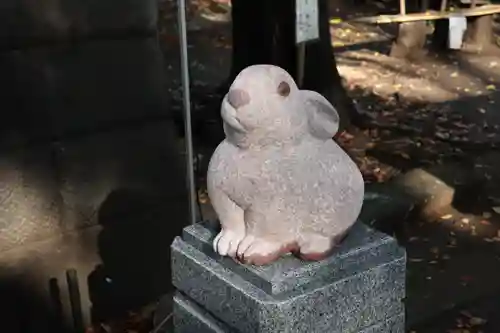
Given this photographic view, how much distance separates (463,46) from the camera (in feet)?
41.1

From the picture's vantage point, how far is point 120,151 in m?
5.27

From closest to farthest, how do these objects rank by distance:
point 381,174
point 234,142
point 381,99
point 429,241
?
point 234,142 → point 429,241 → point 381,174 → point 381,99

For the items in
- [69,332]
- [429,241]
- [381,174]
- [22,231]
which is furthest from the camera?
[381,174]

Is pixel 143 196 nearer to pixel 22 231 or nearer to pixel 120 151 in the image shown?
pixel 120 151

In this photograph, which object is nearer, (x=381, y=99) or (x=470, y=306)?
(x=470, y=306)

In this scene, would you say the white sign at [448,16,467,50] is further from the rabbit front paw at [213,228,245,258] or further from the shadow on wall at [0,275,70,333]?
the rabbit front paw at [213,228,245,258]

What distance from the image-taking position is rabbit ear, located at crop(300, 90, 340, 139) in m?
3.21

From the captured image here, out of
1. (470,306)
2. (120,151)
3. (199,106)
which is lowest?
(470,306)

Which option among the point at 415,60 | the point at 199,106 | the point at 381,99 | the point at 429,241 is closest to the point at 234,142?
the point at 429,241

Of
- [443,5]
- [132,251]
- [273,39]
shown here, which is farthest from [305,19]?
[443,5]

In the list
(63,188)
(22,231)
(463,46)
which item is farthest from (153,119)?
(463,46)

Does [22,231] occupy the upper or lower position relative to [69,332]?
upper

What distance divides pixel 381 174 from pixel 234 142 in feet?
15.7

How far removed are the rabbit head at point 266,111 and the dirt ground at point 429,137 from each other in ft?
8.47
